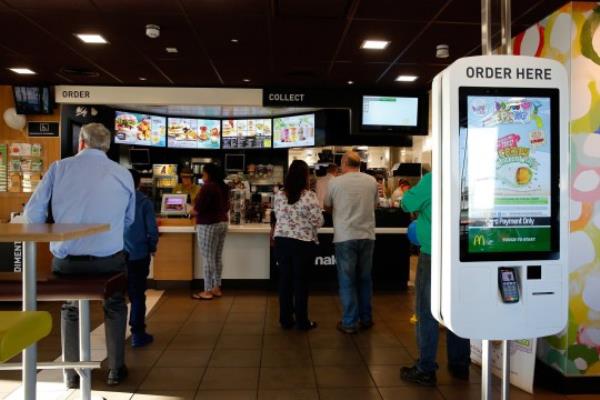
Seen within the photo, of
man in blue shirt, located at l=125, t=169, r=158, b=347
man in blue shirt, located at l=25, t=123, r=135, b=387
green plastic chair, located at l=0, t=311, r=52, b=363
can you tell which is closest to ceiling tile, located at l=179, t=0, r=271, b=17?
man in blue shirt, located at l=25, t=123, r=135, b=387

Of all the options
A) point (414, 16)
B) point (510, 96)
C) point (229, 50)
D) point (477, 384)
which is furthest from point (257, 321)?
point (510, 96)

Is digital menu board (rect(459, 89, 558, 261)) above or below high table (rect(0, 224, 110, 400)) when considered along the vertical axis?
above

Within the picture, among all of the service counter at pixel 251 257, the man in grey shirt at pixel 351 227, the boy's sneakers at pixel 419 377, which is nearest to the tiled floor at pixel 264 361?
the boy's sneakers at pixel 419 377

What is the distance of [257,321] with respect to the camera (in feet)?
17.0

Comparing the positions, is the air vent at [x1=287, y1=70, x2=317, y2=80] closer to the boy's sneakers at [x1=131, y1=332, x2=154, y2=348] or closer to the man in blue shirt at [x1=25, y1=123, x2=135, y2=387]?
the man in blue shirt at [x1=25, y1=123, x2=135, y2=387]

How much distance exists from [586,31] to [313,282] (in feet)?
14.3

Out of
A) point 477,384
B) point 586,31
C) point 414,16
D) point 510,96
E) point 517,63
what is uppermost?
point 414,16

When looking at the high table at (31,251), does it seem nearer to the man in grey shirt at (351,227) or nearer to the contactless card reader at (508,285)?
the contactless card reader at (508,285)

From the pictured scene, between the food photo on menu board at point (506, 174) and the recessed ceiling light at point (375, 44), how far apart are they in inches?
125

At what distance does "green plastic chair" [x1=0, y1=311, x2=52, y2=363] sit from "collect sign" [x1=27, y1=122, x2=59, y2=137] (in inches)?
225

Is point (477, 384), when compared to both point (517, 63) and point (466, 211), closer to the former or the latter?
point (466, 211)

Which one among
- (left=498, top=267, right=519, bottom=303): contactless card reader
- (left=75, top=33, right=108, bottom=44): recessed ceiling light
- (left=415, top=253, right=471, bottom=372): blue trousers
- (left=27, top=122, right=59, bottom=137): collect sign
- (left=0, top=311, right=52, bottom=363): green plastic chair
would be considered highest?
(left=75, top=33, right=108, bottom=44): recessed ceiling light

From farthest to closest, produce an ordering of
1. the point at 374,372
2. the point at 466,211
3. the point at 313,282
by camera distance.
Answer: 1. the point at 313,282
2. the point at 374,372
3. the point at 466,211

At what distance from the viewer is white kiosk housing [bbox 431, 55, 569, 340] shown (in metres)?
1.92
